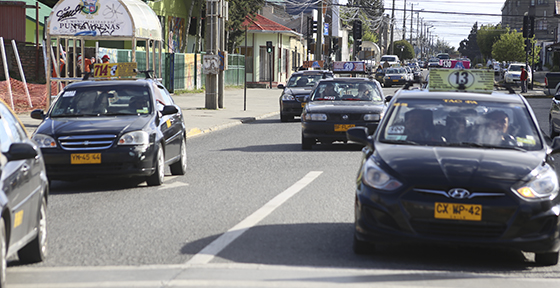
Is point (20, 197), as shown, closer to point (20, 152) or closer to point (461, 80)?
point (20, 152)

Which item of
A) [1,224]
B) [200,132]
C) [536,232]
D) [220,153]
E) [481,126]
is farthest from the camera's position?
[200,132]

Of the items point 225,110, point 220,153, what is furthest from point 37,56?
point 220,153

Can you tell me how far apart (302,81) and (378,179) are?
794 inches

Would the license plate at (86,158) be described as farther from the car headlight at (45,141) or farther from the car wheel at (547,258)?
the car wheel at (547,258)

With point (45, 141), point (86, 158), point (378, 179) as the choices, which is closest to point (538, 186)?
point (378, 179)

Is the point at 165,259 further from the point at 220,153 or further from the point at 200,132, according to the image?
the point at 200,132

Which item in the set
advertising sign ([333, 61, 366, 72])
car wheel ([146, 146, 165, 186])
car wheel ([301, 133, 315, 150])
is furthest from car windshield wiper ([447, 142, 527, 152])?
advertising sign ([333, 61, 366, 72])

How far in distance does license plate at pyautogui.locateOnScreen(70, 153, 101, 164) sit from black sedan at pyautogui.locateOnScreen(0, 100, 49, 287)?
393cm

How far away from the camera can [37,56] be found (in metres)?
34.6

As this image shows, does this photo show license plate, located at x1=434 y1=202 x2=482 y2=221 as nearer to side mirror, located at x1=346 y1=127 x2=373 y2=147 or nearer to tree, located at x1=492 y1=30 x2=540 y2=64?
side mirror, located at x1=346 y1=127 x2=373 y2=147

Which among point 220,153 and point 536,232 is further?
point 220,153

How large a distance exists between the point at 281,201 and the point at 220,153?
642cm

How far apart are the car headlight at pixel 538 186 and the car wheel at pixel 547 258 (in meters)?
0.55

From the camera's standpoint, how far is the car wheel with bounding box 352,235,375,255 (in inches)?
271
